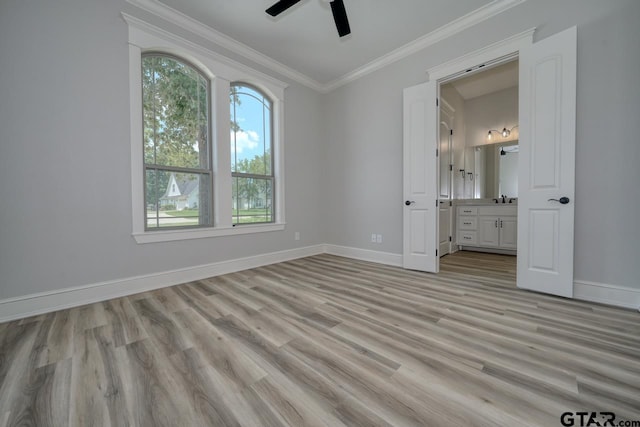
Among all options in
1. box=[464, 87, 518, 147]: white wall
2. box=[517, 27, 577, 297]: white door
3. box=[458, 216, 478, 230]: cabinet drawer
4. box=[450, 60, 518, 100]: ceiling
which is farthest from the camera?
box=[458, 216, 478, 230]: cabinet drawer

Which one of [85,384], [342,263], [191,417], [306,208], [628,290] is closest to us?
[191,417]

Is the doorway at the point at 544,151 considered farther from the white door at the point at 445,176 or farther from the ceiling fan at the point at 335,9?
the ceiling fan at the point at 335,9

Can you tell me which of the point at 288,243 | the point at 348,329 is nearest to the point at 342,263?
the point at 288,243

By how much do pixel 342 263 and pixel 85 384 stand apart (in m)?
2.96

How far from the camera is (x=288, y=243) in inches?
161

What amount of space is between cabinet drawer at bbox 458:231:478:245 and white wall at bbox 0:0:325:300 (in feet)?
16.7

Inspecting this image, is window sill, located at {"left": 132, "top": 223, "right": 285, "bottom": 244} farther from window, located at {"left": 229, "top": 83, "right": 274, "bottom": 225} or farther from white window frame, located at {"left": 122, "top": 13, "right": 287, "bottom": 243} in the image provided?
window, located at {"left": 229, "top": 83, "right": 274, "bottom": 225}

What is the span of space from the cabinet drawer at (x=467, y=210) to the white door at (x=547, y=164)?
2.41m

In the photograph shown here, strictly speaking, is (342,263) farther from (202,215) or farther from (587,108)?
(587,108)

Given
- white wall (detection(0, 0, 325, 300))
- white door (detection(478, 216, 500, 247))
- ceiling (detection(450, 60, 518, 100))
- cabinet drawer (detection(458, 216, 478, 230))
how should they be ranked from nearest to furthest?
white wall (detection(0, 0, 325, 300)) < ceiling (detection(450, 60, 518, 100)) < white door (detection(478, 216, 500, 247)) < cabinet drawer (detection(458, 216, 478, 230))

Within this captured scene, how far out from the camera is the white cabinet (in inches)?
171

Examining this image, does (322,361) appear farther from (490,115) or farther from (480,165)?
(490,115)

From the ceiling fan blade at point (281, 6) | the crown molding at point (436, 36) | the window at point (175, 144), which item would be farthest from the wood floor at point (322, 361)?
the crown molding at point (436, 36)

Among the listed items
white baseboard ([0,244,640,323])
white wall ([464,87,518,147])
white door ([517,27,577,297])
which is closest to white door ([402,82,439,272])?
white door ([517,27,577,297])
